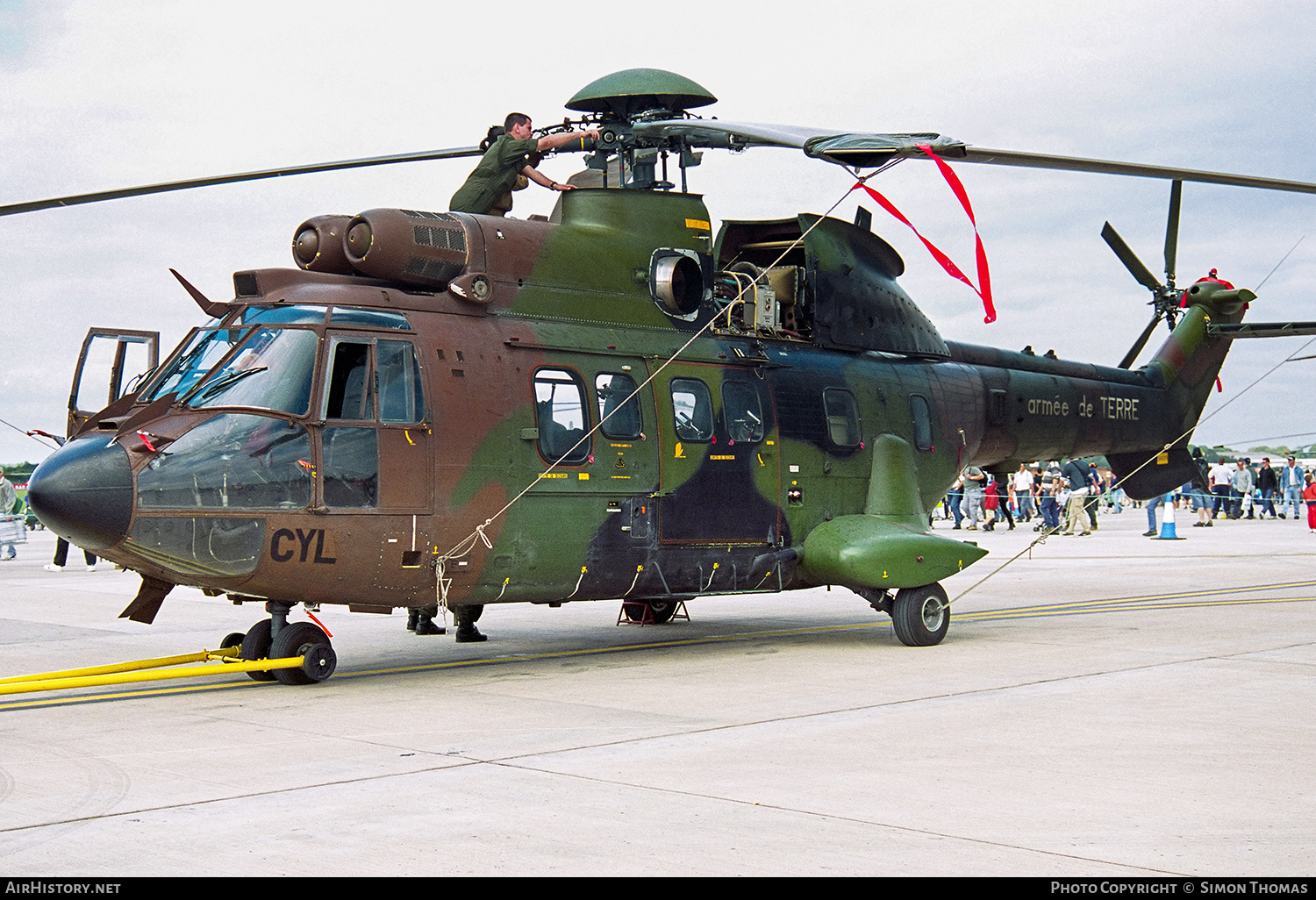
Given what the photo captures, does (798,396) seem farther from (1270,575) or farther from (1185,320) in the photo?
(1270,575)

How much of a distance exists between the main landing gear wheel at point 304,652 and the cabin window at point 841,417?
5409 millimetres

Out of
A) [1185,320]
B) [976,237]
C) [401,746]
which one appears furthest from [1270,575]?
[401,746]

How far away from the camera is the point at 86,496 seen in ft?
28.1

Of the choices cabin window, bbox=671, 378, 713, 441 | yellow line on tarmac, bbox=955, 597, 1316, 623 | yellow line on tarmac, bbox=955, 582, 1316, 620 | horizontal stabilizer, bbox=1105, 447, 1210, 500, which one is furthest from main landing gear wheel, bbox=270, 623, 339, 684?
horizontal stabilizer, bbox=1105, 447, 1210, 500

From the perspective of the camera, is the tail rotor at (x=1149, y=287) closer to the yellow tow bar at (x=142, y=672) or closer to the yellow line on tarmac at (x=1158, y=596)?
the yellow line on tarmac at (x=1158, y=596)

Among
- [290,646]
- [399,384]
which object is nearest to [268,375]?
[399,384]

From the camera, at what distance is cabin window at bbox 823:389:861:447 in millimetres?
12992

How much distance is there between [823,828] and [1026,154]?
6734mm

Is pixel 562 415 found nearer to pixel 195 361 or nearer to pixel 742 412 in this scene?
pixel 742 412

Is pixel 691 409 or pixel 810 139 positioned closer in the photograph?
pixel 810 139

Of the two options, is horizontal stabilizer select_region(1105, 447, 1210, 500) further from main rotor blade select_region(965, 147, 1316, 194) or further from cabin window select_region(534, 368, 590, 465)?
cabin window select_region(534, 368, 590, 465)

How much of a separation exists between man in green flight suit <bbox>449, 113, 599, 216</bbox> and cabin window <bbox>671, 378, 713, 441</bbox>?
2147 millimetres

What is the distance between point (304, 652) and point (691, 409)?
395 centimetres

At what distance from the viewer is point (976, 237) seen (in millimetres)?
9562
